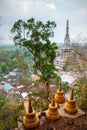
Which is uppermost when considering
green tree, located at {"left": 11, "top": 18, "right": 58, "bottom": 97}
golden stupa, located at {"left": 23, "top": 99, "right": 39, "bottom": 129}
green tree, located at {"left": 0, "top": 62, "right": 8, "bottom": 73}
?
green tree, located at {"left": 11, "top": 18, "right": 58, "bottom": 97}

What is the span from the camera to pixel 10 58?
81.6 ft

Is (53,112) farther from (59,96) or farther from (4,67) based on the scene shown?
(4,67)

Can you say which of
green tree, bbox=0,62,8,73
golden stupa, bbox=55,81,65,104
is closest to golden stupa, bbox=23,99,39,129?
golden stupa, bbox=55,81,65,104

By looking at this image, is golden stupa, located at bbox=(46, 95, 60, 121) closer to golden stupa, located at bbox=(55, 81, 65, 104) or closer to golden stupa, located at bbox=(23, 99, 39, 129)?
golden stupa, located at bbox=(23, 99, 39, 129)

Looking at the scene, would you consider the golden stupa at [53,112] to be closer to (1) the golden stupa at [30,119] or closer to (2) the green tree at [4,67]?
(1) the golden stupa at [30,119]

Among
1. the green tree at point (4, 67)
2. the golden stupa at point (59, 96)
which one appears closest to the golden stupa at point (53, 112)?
the golden stupa at point (59, 96)

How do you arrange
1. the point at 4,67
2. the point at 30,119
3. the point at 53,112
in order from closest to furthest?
the point at 30,119
the point at 53,112
the point at 4,67

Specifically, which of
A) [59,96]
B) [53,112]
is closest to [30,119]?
[53,112]

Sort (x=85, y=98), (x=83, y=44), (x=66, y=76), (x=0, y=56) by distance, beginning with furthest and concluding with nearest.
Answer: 1. (x=0, y=56)
2. (x=66, y=76)
3. (x=83, y=44)
4. (x=85, y=98)

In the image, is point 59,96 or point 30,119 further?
point 59,96

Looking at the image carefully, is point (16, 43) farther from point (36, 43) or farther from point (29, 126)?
point (29, 126)

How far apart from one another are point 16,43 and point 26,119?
10.7 feet

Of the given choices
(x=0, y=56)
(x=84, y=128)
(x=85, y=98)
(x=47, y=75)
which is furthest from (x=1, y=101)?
(x=0, y=56)

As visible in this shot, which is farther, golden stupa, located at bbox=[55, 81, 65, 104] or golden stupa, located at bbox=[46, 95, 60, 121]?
golden stupa, located at bbox=[55, 81, 65, 104]
